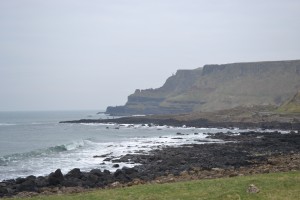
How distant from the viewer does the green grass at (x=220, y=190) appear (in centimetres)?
1783

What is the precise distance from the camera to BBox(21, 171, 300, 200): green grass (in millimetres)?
17828

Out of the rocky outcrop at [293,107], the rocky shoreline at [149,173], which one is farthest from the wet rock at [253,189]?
the rocky outcrop at [293,107]

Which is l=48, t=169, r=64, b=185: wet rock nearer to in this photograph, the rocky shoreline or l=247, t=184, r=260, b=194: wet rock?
the rocky shoreline

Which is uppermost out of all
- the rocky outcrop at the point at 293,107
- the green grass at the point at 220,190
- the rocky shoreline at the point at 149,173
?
the rocky outcrop at the point at 293,107

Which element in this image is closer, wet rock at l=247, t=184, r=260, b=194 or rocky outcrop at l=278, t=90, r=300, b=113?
wet rock at l=247, t=184, r=260, b=194

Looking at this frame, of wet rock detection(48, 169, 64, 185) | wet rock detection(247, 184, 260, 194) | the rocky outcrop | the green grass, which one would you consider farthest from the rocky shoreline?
the rocky outcrop

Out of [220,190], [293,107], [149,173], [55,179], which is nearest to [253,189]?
[220,190]

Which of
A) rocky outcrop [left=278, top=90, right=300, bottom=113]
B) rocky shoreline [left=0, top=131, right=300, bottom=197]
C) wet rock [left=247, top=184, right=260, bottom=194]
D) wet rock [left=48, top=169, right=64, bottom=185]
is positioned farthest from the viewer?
rocky outcrop [left=278, top=90, right=300, bottom=113]

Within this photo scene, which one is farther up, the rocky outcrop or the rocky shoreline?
the rocky outcrop

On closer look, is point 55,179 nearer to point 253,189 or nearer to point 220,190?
point 220,190

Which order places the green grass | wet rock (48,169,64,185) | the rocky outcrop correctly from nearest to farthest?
the green grass → wet rock (48,169,64,185) → the rocky outcrop

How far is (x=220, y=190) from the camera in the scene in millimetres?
18953

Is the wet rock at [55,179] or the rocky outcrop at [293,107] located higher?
the rocky outcrop at [293,107]

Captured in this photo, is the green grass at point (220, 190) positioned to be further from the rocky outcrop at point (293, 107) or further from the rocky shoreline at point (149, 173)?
the rocky outcrop at point (293, 107)
